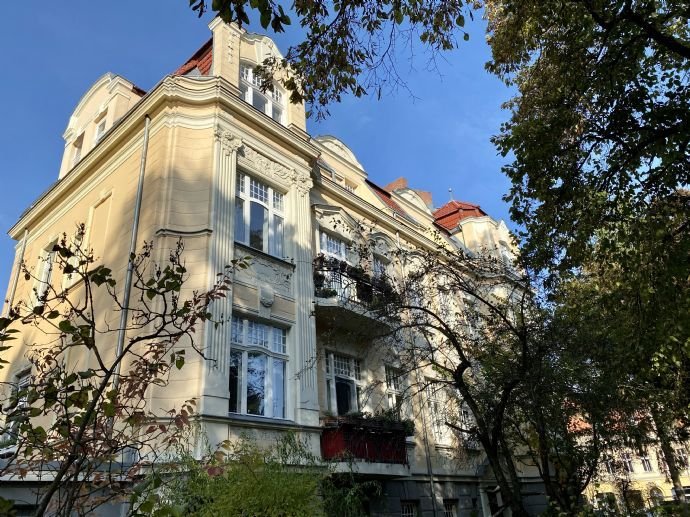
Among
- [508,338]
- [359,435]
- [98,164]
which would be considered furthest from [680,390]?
[98,164]

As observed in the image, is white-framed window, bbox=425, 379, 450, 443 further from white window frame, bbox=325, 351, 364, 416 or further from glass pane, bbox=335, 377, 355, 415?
glass pane, bbox=335, 377, 355, 415

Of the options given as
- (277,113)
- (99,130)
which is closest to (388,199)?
(277,113)

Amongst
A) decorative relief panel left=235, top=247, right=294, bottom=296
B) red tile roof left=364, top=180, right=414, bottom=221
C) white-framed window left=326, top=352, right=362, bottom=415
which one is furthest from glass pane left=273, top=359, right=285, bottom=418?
red tile roof left=364, top=180, right=414, bottom=221

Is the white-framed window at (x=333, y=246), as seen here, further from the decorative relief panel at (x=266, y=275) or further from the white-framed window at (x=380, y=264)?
the decorative relief panel at (x=266, y=275)

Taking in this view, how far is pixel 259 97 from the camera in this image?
50.9 feet

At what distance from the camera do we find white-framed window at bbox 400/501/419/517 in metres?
14.4

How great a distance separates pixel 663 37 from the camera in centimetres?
710

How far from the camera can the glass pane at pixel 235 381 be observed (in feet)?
35.5

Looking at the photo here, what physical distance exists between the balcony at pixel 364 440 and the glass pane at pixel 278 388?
1088 mm

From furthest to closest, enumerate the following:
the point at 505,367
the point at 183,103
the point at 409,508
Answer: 1. the point at 409,508
2. the point at 183,103
3. the point at 505,367

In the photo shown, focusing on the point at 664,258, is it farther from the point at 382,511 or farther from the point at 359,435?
the point at 382,511

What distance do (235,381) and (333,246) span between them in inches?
249

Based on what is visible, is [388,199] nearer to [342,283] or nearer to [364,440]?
[342,283]

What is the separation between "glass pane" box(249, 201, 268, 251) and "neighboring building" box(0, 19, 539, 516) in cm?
4
